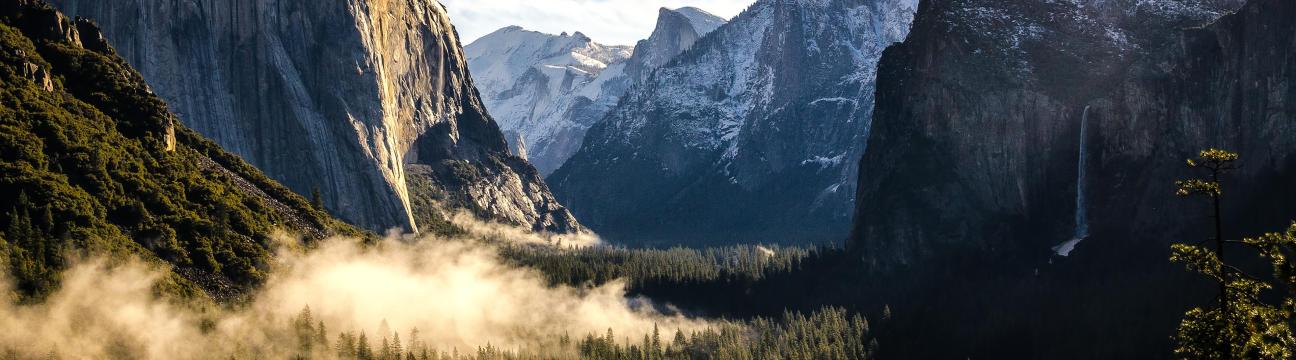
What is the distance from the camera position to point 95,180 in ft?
527

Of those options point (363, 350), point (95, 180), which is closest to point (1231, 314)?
point (363, 350)

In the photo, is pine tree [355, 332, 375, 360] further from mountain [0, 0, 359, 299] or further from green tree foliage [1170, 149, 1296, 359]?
green tree foliage [1170, 149, 1296, 359]

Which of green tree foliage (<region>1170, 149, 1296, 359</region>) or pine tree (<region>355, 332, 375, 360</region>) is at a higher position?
green tree foliage (<region>1170, 149, 1296, 359</region>)

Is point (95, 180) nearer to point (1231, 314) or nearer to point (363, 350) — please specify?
point (363, 350)

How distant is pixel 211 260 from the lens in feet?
557

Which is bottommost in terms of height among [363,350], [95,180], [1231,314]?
[363,350]

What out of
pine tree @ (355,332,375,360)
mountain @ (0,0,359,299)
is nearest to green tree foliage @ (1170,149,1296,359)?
mountain @ (0,0,359,299)

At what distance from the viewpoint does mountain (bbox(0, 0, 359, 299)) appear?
145000 mm

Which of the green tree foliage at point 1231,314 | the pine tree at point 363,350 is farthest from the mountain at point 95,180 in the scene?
the green tree foliage at point 1231,314

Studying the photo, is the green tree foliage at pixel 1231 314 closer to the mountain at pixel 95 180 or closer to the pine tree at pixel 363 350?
the mountain at pixel 95 180

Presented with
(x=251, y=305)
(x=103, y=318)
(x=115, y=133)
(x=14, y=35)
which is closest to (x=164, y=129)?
(x=115, y=133)

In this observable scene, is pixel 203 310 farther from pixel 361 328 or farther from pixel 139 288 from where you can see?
pixel 361 328

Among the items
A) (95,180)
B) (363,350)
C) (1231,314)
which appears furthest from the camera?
(363,350)

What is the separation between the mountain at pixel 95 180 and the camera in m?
145
